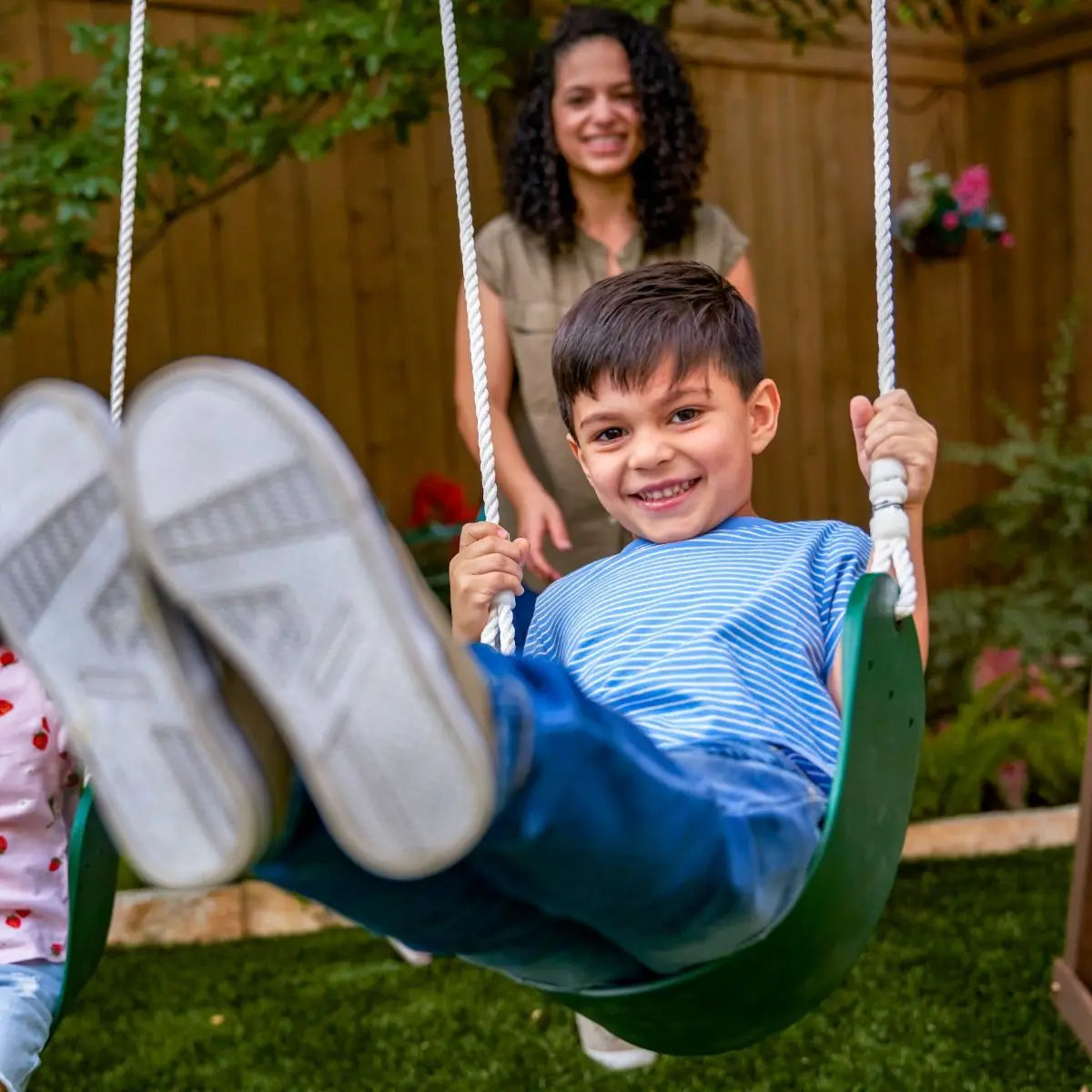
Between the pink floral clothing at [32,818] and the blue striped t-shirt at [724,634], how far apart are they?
20.8 inches

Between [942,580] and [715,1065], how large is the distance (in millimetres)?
2799

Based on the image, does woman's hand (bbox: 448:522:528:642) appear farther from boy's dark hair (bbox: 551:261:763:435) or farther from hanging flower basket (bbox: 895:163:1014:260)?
hanging flower basket (bbox: 895:163:1014:260)

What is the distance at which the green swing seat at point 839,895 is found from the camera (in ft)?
3.08

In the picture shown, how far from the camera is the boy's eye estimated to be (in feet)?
4.02

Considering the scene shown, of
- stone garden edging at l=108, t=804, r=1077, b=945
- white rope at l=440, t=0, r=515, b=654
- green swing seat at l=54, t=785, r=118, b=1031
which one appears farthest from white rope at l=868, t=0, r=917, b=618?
stone garden edging at l=108, t=804, r=1077, b=945

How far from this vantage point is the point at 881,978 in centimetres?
214

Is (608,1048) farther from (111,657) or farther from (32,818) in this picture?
(111,657)

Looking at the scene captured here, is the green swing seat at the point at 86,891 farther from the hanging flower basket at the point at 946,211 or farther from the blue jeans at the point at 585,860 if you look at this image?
the hanging flower basket at the point at 946,211

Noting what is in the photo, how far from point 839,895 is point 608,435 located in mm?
470

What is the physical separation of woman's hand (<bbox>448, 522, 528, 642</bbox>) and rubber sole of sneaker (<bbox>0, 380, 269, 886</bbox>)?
43cm

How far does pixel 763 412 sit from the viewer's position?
4.23 feet

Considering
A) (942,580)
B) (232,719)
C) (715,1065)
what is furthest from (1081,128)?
(232,719)

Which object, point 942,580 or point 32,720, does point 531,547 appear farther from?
point 942,580

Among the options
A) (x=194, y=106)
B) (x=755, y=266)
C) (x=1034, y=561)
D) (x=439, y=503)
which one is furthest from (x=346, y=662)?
(x=755, y=266)
